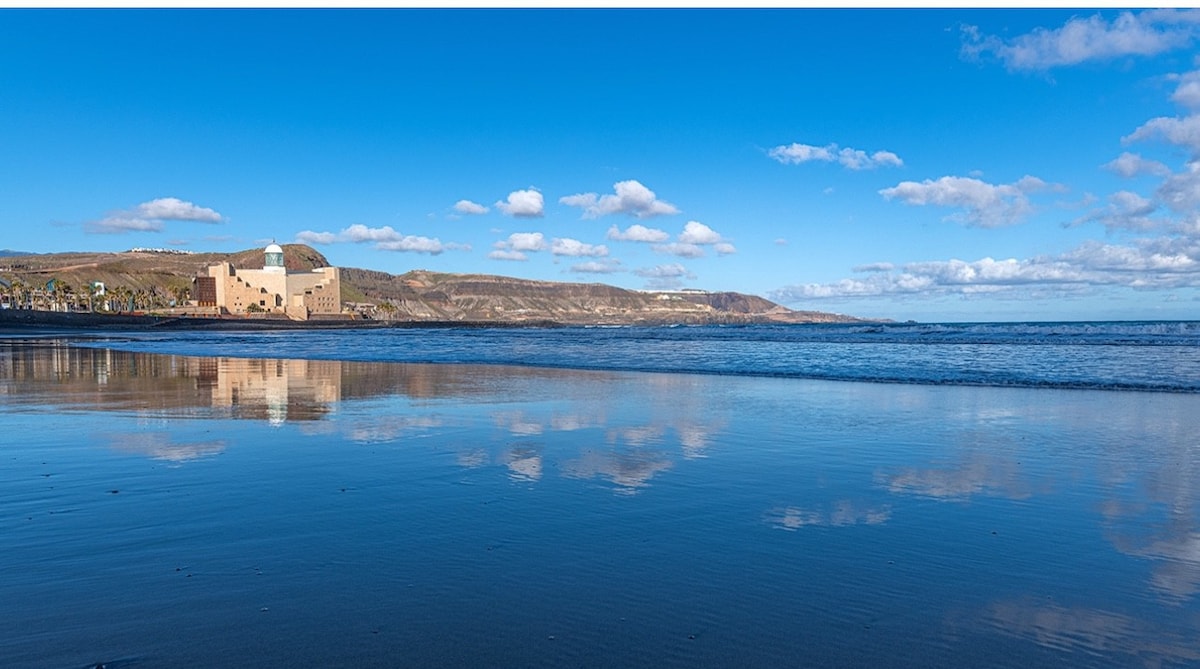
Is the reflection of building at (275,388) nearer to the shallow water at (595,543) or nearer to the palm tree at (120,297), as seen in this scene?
the shallow water at (595,543)

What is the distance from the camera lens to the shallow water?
9.82 feet

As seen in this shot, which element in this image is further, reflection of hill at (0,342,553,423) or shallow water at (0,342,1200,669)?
reflection of hill at (0,342,553,423)

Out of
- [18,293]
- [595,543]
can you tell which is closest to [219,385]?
[595,543]

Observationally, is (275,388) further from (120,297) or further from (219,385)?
(120,297)

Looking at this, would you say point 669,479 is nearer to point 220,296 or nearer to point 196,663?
point 196,663

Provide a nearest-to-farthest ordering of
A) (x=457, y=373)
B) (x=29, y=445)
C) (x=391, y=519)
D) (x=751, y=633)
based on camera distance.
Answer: (x=751, y=633), (x=391, y=519), (x=29, y=445), (x=457, y=373)

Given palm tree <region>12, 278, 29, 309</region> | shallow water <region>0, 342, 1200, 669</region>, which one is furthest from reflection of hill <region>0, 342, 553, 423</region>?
palm tree <region>12, 278, 29, 309</region>

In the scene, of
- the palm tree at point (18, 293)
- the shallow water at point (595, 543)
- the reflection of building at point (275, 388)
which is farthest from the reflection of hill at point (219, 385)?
the palm tree at point (18, 293)

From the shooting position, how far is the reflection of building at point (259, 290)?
461 feet

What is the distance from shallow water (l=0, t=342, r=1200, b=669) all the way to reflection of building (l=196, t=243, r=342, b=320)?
145182mm

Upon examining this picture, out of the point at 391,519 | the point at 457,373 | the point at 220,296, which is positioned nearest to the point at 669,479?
the point at 391,519

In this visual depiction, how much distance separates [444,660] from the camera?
2.79m

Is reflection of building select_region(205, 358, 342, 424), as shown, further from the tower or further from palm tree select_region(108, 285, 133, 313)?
the tower

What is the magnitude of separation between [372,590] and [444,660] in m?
0.83
